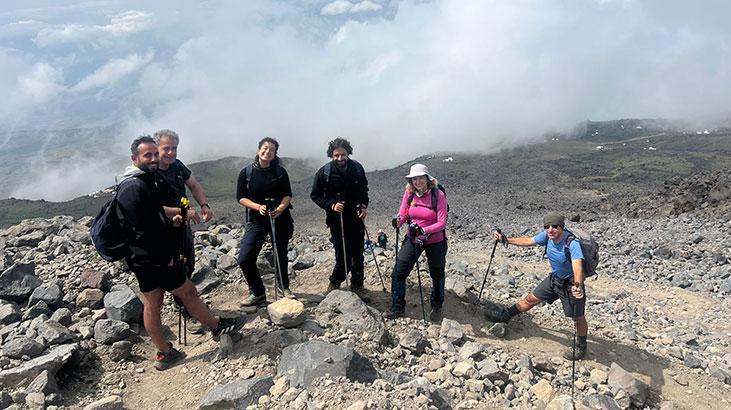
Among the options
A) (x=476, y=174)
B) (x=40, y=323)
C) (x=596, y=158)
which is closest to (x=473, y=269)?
(x=40, y=323)

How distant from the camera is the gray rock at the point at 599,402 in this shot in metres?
5.44

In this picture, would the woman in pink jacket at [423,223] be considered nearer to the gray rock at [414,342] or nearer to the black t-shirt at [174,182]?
the gray rock at [414,342]

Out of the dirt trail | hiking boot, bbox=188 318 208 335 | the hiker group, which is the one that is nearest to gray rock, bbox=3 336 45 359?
the dirt trail

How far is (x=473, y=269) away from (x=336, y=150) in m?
6.49

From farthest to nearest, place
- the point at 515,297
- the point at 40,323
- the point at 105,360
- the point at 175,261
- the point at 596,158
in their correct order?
the point at 596,158 → the point at 515,297 → the point at 40,323 → the point at 105,360 → the point at 175,261

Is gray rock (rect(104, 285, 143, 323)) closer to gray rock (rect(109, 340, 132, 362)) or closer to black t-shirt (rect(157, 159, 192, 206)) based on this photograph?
gray rock (rect(109, 340, 132, 362))

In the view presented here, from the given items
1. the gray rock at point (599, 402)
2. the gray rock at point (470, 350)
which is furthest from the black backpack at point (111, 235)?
the gray rock at point (599, 402)

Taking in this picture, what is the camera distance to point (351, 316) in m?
6.77

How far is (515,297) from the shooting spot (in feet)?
31.4

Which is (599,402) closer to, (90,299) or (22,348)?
(22,348)

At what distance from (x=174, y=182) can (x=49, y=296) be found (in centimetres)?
331

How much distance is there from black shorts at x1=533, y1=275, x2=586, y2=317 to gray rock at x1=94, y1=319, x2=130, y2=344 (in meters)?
6.29

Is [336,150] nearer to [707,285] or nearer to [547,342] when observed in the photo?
[547,342]

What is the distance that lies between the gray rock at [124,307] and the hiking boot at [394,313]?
3943 mm
